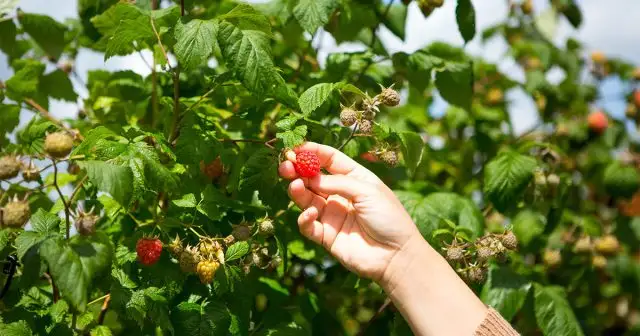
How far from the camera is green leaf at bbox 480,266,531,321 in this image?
228 cm

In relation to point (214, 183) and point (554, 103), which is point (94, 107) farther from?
point (554, 103)

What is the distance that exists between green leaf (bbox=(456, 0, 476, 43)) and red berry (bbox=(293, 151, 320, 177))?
862 mm

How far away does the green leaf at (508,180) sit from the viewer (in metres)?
2.41

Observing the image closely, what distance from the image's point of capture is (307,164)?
67.5 inches

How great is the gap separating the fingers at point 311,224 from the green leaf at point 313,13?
510 mm

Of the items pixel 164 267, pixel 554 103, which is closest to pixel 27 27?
pixel 164 267

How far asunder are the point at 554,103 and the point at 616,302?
1.71 metres

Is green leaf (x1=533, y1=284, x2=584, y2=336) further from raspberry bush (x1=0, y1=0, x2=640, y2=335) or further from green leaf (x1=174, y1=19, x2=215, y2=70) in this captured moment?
green leaf (x1=174, y1=19, x2=215, y2=70)

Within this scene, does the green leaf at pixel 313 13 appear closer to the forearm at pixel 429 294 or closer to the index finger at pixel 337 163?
the index finger at pixel 337 163

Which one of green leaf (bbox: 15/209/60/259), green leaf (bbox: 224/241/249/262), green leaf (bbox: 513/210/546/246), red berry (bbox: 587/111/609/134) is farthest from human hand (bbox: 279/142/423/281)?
red berry (bbox: 587/111/609/134)

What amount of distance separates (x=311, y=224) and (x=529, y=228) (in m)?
1.35

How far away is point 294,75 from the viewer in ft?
8.04

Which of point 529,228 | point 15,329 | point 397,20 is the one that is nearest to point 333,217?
point 15,329

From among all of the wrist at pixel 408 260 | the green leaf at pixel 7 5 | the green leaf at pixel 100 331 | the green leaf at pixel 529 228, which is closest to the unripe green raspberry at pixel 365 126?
the wrist at pixel 408 260
